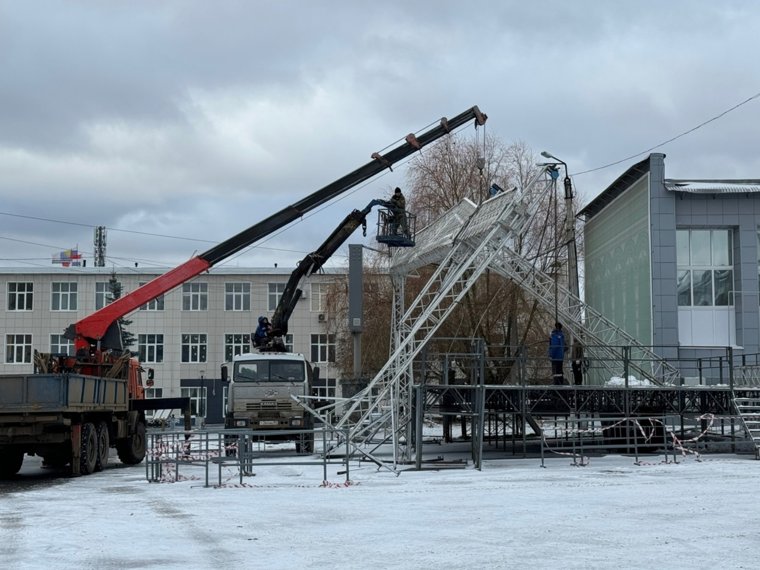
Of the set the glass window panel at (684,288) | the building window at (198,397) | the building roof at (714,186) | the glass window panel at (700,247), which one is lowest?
the building window at (198,397)

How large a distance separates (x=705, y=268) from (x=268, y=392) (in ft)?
50.5

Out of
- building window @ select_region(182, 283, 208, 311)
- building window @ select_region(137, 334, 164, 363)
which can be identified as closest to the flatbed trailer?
building window @ select_region(137, 334, 164, 363)

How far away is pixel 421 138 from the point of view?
2880cm

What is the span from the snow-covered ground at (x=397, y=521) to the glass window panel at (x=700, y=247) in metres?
13.1

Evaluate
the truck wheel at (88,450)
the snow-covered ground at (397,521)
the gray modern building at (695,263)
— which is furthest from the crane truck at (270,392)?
the gray modern building at (695,263)

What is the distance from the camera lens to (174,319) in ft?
224

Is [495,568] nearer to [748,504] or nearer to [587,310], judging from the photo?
[748,504]

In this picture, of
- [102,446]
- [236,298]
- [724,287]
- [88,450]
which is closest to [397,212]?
[102,446]

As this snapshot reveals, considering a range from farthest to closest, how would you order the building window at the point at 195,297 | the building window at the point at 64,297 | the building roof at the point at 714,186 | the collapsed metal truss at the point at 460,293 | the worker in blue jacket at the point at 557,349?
the building window at the point at 195,297 < the building window at the point at 64,297 < the building roof at the point at 714,186 < the worker in blue jacket at the point at 557,349 < the collapsed metal truss at the point at 460,293

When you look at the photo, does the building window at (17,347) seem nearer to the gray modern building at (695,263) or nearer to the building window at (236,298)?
the building window at (236,298)

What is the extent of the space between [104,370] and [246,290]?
43.7m

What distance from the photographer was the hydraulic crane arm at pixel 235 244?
2536 cm

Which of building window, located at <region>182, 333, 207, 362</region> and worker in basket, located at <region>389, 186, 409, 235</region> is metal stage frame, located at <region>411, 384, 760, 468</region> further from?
building window, located at <region>182, 333, 207, 362</region>

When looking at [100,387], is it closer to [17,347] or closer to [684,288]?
[684,288]
